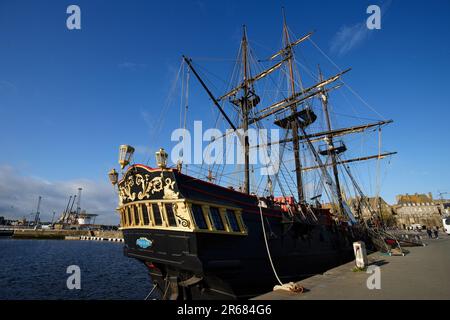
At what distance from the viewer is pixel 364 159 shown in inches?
1380

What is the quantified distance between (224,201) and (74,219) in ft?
519

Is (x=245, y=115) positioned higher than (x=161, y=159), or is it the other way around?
(x=245, y=115)

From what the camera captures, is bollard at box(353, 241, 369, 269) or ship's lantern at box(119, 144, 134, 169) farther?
bollard at box(353, 241, 369, 269)

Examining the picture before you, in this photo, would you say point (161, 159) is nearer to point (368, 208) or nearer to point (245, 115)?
point (245, 115)

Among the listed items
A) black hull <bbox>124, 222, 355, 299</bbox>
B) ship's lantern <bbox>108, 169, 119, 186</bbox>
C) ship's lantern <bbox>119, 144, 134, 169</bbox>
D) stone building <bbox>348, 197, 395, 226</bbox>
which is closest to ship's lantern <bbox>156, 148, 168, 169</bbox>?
ship's lantern <bbox>119, 144, 134, 169</bbox>

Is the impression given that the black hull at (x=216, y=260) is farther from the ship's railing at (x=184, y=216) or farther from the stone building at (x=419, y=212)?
the stone building at (x=419, y=212)

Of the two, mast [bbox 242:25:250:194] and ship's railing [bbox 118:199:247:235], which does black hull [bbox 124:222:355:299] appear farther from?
mast [bbox 242:25:250:194]

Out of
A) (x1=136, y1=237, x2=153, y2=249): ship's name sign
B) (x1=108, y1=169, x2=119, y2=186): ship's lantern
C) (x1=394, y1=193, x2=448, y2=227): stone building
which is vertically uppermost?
(x1=108, y1=169, x2=119, y2=186): ship's lantern

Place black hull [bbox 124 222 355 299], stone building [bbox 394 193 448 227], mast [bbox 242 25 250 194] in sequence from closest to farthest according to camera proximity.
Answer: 1. black hull [bbox 124 222 355 299]
2. mast [bbox 242 25 250 194]
3. stone building [bbox 394 193 448 227]

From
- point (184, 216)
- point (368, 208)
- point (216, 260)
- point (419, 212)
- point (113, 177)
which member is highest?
point (113, 177)

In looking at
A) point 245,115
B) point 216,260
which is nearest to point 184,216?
point 216,260

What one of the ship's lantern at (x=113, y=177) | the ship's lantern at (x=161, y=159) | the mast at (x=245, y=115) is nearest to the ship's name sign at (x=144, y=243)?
the ship's lantern at (x=113, y=177)
